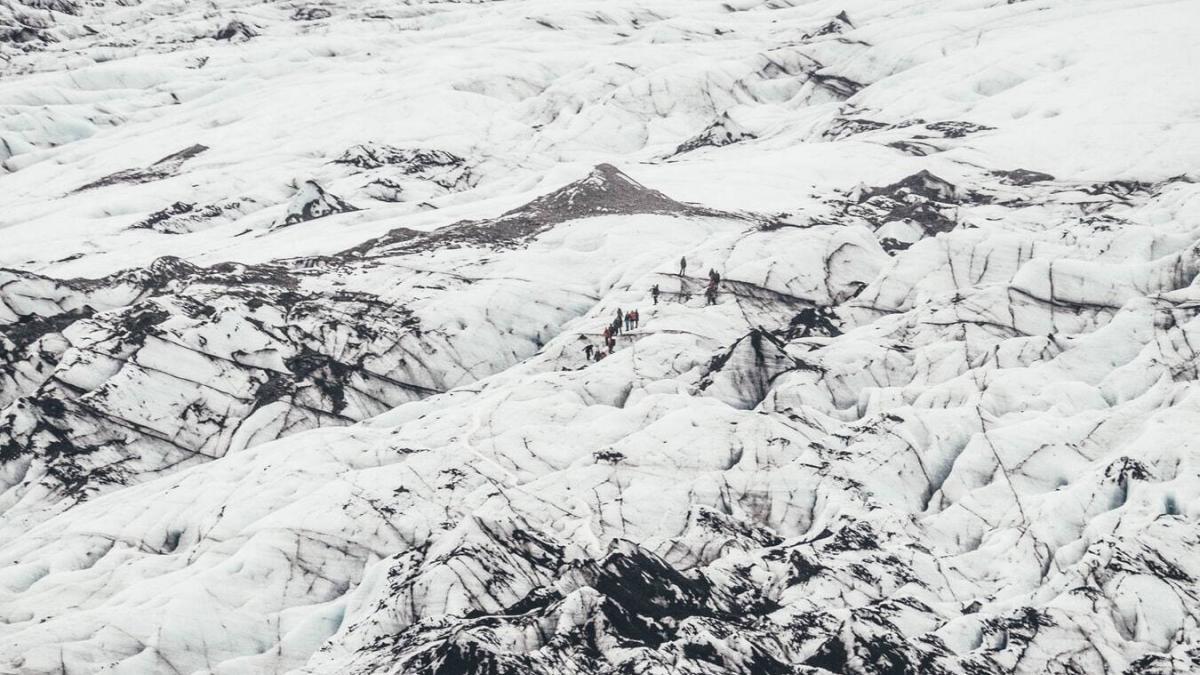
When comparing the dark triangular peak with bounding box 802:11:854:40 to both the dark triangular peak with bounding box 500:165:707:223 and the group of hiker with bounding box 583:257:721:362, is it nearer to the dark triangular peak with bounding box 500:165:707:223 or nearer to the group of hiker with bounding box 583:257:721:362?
the dark triangular peak with bounding box 500:165:707:223

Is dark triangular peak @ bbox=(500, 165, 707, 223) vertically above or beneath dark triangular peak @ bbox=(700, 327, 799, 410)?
beneath

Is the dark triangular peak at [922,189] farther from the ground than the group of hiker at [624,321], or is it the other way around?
the group of hiker at [624,321]

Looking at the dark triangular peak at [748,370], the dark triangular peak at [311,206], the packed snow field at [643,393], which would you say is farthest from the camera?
the dark triangular peak at [311,206]

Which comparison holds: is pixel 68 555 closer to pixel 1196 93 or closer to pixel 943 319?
pixel 943 319

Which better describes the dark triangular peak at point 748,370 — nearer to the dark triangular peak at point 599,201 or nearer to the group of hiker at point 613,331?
the group of hiker at point 613,331

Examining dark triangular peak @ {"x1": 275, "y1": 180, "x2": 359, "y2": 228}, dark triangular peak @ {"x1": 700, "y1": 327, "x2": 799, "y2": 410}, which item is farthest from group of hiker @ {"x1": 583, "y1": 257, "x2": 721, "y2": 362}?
dark triangular peak @ {"x1": 275, "y1": 180, "x2": 359, "y2": 228}

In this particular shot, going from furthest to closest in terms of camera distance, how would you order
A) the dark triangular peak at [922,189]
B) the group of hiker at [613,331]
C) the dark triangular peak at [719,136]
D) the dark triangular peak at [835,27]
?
the dark triangular peak at [835,27], the dark triangular peak at [719,136], the dark triangular peak at [922,189], the group of hiker at [613,331]

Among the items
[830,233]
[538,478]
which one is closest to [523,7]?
[830,233]

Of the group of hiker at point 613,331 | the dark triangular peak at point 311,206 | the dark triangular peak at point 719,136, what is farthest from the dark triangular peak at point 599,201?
the group of hiker at point 613,331
